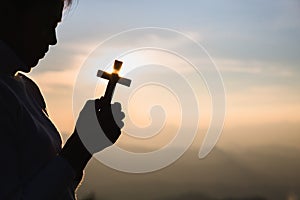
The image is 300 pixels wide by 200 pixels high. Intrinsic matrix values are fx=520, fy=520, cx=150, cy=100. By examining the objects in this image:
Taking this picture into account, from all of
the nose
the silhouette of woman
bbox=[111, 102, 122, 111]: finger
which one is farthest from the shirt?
bbox=[111, 102, 122, 111]: finger

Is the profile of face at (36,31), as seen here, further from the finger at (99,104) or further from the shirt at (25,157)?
the finger at (99,104)

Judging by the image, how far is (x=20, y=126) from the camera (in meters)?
1.49

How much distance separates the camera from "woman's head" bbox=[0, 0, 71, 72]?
1583 millimetres

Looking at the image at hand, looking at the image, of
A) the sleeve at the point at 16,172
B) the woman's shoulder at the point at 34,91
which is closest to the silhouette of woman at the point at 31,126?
the sleeve at the point at 16,172

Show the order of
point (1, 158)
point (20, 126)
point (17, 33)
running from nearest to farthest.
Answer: point (1, 158)
point (20, 126)
point (17, 33)

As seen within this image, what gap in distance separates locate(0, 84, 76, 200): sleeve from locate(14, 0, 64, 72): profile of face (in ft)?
0.59

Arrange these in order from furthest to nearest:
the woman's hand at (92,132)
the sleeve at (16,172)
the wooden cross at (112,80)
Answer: the wooden cross at (112,80)
the woman's hand at (92,132)
the sleeve at (16,172)

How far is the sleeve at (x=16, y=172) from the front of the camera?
1.36 meters

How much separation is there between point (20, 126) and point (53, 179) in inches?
7.2

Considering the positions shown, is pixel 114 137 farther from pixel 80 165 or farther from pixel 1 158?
pixel 1 158

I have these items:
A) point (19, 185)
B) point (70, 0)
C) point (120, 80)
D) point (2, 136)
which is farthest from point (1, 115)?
point (70, 0)

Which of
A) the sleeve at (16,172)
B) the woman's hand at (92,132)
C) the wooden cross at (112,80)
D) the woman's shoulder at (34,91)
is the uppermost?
the wooden cross at (112,80)

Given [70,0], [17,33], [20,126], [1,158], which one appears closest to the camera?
[1,158]

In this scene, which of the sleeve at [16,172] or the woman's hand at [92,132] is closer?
the sleeve at [16,172]
